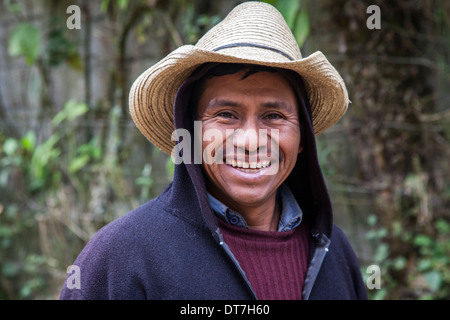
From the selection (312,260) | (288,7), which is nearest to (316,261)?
(312,260)

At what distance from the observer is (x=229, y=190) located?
145 centimetres

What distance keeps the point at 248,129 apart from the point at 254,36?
0.30 metres

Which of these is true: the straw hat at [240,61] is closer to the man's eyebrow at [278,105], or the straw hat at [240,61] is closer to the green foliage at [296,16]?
the man's eyebrow at [278,105]

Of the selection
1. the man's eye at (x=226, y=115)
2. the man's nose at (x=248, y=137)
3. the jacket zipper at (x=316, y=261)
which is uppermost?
the man's eye at (x=226, y=115)

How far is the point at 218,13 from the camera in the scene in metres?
3.47

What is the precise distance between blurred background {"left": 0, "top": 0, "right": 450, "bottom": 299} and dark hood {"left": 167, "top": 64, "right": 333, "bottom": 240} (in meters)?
1.17

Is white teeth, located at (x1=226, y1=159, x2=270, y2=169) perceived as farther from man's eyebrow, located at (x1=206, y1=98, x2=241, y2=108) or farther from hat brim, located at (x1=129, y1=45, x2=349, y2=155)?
hat brim, located at (x1=129, y1=45, x2=349, y2=155)

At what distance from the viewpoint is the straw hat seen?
4.68 feet

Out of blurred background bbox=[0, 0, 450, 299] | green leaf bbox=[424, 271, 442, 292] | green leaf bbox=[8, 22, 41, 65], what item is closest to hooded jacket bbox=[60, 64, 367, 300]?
blurred background bbox=[0, 0, 450, 299]

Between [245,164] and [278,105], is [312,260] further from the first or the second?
[278,105]

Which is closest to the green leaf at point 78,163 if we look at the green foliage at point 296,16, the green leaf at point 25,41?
the green leaf at point 25,41

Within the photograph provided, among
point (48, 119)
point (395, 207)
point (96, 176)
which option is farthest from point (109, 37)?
point (395, 207)

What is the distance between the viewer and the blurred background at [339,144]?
10.4 ft

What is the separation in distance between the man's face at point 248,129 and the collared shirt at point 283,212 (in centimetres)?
4
